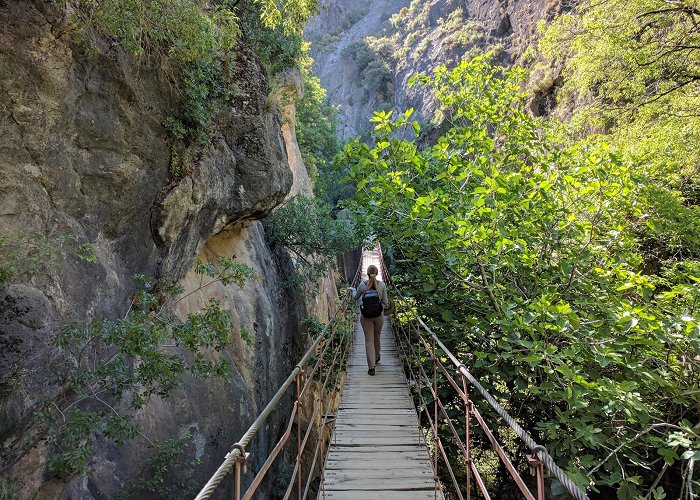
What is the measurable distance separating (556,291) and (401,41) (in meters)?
38.7

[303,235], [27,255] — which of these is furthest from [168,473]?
[303,235]

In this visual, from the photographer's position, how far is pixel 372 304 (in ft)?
20.0

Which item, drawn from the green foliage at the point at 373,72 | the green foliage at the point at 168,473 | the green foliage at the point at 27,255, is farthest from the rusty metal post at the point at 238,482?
the green foliage at the point at 373,72

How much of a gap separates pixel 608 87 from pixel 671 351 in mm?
5139

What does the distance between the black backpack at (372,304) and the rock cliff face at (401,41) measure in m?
12.0

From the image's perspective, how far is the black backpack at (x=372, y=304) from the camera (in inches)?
240

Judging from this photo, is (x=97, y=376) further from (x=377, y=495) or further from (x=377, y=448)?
(x=377, y=448)

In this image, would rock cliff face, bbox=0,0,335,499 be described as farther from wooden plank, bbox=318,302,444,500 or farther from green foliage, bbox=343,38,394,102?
green foliage, bbox=343,38,394,102

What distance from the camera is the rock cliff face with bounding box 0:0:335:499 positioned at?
2621 millimetres

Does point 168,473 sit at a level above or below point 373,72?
below

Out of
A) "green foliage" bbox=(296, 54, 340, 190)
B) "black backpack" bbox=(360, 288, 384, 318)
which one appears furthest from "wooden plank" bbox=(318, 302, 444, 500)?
"green foliage" bbox=(296, 54, 340, 190)

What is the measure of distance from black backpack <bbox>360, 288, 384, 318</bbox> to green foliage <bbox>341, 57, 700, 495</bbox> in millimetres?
792

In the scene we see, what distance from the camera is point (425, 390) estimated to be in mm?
5625

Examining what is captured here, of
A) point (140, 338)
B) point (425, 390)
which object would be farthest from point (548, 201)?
point (140, 338)
